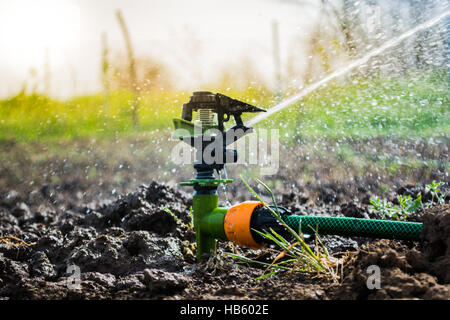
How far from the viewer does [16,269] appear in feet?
5.64

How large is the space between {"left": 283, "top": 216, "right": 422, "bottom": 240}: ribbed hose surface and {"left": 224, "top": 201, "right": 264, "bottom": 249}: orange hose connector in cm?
15

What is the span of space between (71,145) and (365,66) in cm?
400

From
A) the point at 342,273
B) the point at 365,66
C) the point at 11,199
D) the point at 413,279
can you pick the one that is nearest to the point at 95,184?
the point at 11,199

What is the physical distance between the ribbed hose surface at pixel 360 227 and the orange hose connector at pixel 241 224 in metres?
0.15

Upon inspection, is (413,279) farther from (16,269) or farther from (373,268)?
(16,269)

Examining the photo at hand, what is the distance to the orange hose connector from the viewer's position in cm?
168

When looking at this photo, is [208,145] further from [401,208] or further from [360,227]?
[401,208]

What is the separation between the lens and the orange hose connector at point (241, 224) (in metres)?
1.68

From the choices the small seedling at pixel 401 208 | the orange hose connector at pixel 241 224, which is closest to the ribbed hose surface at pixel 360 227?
the orange hose connector at pixel 241 224

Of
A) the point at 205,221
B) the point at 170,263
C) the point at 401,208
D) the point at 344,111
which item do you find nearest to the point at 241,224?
the point at 205,221

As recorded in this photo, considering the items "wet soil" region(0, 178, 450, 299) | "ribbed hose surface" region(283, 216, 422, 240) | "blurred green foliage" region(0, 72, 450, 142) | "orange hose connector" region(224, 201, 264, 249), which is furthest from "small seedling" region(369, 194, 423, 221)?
"blurred green foliage" region(0, 72, 450, 142)

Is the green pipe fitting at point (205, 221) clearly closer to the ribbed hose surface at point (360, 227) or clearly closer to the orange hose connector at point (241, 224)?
the orange hose connector at point (241, 224)

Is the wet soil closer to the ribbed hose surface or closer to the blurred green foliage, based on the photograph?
the ribbed hose surface

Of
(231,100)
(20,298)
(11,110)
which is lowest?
(20,298)
